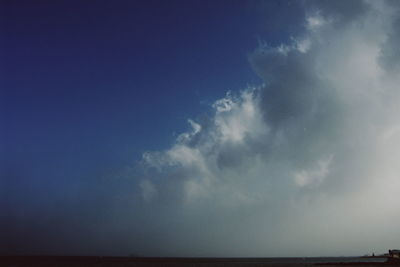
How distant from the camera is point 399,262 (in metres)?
72.1

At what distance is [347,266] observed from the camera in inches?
2913

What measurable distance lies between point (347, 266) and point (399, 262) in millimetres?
11859
